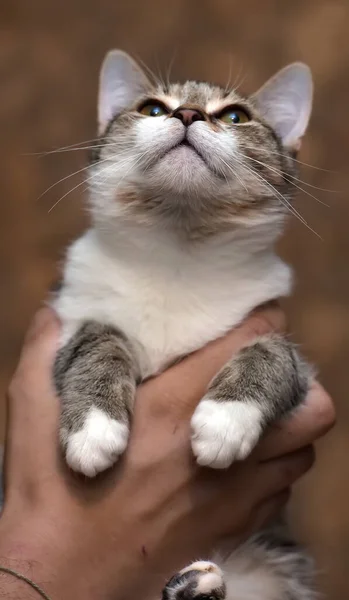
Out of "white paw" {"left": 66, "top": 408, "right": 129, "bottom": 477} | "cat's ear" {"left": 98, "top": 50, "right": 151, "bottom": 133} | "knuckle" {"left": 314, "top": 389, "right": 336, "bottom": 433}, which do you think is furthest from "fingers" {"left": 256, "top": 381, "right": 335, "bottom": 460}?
"cat's ear" {"left": 98, "top": 50, "right": 151, "bottom": 133}

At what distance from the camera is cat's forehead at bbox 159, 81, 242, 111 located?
1.24 meters

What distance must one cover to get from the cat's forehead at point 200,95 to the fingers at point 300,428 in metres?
0.64

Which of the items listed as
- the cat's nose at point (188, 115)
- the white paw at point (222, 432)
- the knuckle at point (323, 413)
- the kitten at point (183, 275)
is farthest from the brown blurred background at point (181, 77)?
the white paw at point (222, 432)

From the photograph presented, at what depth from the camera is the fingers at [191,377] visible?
102 cm

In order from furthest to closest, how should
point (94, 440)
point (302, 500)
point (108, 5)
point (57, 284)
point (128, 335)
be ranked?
point (108, 5) → point (302, 500) → point (57, 284) → point (128, 335) → point (94, 440)

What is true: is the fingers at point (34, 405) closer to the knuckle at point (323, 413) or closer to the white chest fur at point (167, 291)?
the white chest fur at point (167, 291)

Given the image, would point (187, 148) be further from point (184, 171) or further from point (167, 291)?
point (167, 291)

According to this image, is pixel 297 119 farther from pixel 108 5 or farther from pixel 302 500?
pixel 302 500

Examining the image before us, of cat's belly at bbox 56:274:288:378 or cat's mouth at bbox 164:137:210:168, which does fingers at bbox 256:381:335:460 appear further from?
cat's mouth at bbox 164:137:210:168

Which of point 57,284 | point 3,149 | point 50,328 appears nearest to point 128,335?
point 50,328

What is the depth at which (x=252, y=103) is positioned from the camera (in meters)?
1.36

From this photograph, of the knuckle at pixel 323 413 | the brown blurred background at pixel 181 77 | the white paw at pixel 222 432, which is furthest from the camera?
the brown blurred background at pixel 181 77

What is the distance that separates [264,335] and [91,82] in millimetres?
1213

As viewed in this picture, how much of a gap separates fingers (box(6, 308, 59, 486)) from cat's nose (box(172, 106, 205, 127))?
0.48 meters
